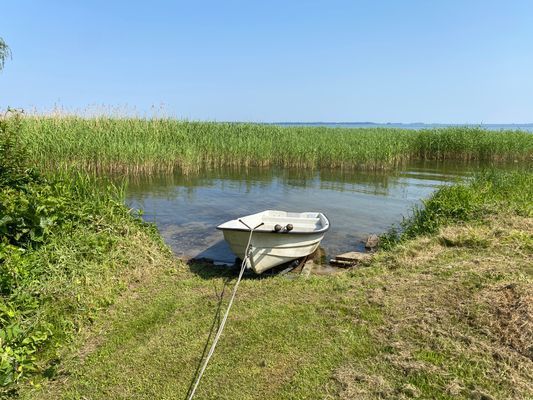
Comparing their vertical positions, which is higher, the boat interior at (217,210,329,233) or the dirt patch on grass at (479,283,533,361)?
the boat interior at (217,210,329,233)

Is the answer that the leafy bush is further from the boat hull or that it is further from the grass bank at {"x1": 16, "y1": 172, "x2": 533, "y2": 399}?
the boat hull

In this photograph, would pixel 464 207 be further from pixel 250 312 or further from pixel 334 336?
pixel 250 312


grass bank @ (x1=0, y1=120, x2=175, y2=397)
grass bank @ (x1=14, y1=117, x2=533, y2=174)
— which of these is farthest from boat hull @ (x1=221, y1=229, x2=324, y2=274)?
grass bank @ (x1=14, y1=117, x2=533, y2=174)

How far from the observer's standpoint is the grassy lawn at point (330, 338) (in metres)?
A: 3.25

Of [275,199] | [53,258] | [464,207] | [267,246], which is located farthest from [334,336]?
[275,199]

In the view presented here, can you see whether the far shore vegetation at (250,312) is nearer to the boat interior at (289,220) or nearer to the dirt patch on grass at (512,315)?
the dirt patch on grass at (512,315)

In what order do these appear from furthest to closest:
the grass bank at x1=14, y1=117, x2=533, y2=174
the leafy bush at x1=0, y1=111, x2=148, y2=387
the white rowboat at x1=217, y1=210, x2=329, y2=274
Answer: the grass bank at x1=14, y1=117, x2=533, y2=174 < the white rowboat at x1=217, y1=210, x2=329, y2=274 < the leafy bush at x1=0, y1=111, x2=148, y2=387

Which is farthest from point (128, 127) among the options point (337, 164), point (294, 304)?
point (294, 304)

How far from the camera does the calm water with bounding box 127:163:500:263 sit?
344 inches

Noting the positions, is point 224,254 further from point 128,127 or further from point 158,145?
point 128,127

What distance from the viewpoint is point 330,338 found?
12.8ft

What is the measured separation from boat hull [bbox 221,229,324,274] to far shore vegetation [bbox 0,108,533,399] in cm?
33

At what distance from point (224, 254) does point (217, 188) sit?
6944mm

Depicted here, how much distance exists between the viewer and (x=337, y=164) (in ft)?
61.0
